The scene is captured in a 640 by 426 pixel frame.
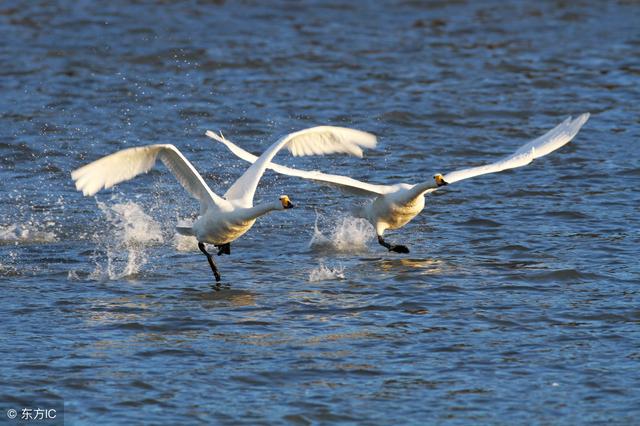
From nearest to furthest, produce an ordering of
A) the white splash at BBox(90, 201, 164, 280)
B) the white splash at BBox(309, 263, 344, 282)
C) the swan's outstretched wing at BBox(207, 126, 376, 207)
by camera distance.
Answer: the white splash at BBox(309, 263, 344, 282) → the white splash at BBox(90, 201, 164, 280) → the swan's outstretched wing at BBox(207, 126, 376, 207)

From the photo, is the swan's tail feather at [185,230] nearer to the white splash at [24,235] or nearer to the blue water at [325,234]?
the blue water at [325,234]

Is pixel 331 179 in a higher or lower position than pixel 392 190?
higher

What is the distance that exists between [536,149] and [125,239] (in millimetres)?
4820

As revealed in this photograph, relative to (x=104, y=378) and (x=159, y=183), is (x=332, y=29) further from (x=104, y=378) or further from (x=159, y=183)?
(x=104, y=378)

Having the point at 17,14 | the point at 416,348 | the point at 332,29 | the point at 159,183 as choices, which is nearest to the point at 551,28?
the point at 332,29

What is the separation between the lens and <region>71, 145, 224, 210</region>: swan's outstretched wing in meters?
12.6

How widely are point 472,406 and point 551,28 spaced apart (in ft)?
68.0

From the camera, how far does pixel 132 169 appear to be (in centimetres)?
1301

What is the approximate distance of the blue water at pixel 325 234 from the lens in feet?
33.7

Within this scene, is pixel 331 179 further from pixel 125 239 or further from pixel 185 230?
pixel 125 239

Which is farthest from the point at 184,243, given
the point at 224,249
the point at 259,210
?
the point at 259,210

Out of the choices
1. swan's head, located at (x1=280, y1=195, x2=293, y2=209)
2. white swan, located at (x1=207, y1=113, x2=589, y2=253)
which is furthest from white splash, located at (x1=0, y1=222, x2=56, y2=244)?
swan's head, located at (x1=280, y1=195, x2=293, y2=209)

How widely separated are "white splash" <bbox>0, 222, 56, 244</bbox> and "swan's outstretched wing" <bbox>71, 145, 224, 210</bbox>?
2325 millimetres

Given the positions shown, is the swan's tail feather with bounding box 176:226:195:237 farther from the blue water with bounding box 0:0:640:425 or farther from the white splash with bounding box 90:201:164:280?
the white splash with bounding box 90:201:164:280
